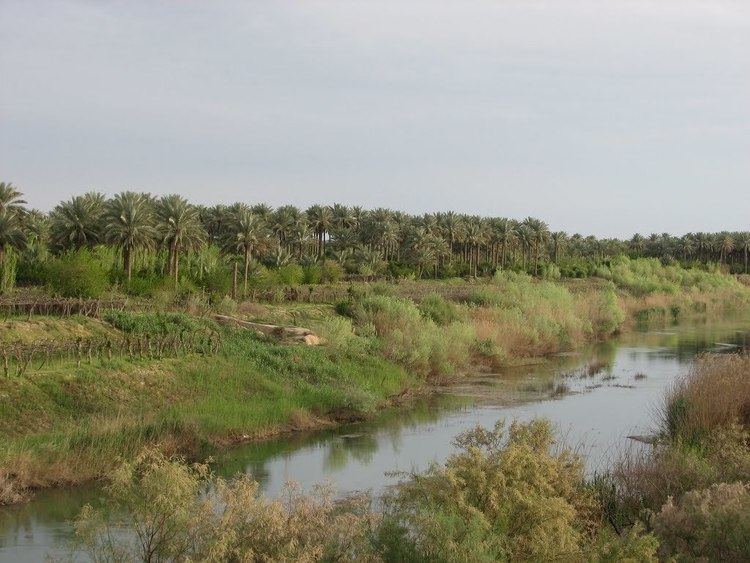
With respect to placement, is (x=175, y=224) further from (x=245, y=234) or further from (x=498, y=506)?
(x=498, y=506)

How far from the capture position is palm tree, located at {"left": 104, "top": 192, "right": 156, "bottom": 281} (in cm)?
5262

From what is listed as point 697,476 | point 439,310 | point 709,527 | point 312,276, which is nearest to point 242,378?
point 697,476

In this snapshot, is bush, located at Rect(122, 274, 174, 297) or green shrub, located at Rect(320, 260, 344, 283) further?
green shrub, located at Rect(320, 260, 344, 283)

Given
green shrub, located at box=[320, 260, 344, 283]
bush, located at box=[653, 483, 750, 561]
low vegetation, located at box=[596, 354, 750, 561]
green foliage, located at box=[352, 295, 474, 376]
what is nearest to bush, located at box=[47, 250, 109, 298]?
green foliage, located at box=[352, 295, 474, 376]

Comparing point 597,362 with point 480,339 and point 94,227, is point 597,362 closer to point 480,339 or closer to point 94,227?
point 480,339

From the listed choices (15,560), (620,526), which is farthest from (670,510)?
(15,560)

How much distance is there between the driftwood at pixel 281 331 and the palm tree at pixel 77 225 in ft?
59.4

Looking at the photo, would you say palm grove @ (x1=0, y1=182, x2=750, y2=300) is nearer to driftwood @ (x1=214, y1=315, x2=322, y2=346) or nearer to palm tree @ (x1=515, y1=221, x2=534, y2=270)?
palm tree @ (x1=515, y1=221, x2=534, y2=270)

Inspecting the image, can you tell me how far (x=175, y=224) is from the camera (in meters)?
55.1

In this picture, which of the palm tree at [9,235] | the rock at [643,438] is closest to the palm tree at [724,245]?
the palm tree at [9,235]

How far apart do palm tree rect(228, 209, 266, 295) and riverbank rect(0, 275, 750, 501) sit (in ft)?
22.1

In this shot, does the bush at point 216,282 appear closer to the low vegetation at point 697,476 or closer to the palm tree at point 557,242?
the low vegetation at point 697,476

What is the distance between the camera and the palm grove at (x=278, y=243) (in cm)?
5412

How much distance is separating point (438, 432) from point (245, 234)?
3031 centimetres
